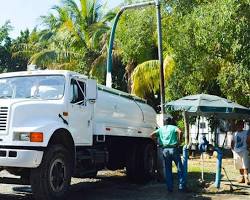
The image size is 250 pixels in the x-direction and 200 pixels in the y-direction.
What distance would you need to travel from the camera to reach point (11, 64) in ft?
177

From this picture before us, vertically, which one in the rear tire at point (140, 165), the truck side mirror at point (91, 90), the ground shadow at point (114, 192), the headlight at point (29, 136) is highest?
the truck side mirror at point (91, 90)

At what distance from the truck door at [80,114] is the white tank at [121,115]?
0.38 m

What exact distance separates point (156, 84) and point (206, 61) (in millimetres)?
6477

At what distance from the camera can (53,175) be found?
29.7 ft

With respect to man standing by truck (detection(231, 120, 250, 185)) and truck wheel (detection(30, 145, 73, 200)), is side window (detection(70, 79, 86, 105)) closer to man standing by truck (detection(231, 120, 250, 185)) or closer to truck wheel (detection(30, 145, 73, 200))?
truck wheel (detection(30, 145, 73, 200))

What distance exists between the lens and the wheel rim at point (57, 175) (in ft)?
29.5

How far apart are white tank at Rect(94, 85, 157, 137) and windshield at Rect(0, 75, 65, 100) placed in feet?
4.37

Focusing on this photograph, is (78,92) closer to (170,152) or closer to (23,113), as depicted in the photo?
(23,113)

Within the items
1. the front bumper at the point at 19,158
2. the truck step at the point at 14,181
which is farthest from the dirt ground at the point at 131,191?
the front bumper at the point at 19,158

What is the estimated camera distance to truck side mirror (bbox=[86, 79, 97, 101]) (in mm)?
10086

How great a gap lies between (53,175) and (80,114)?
1600 millimetres

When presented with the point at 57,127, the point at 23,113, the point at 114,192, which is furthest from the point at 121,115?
the point at 23,113

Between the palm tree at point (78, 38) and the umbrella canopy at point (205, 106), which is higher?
the palm tree at point (78, 38)

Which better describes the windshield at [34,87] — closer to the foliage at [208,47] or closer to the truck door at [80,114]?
the truck door at [80,114]
